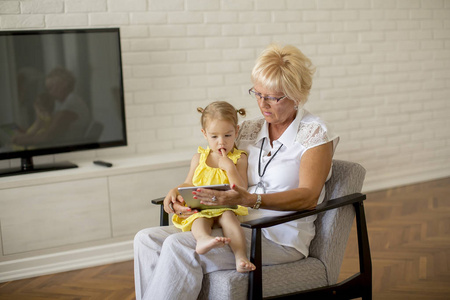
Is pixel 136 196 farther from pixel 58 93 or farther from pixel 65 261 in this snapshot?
pixel 58 93

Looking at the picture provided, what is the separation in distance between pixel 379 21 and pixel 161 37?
210 cm

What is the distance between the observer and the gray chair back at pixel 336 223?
7.75 feet

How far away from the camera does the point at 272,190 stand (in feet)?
8.04

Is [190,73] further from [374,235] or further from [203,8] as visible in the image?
[374,235]

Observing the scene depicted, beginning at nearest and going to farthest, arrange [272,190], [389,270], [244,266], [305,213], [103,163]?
[244,266] < [305,213] < [272,190] < [389,270] < [103,163]

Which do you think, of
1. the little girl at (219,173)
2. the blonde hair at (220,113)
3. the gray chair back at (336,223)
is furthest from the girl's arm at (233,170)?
the gray chair back at (336,223)

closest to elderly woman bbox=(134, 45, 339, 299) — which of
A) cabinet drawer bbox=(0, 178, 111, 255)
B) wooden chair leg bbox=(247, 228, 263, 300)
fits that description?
wooden chair leg bbox=(247, 228, 263, 300)

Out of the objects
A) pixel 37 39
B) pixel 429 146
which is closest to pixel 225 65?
pixel 37 39

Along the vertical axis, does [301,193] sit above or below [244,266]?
above

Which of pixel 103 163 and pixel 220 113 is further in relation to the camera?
pixel 103 163

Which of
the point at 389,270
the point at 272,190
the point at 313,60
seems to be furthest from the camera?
the point at 313,60

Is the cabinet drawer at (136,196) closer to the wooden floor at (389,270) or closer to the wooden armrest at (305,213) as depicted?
the wooden floor at (389,270)

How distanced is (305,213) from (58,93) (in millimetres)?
Answer: 2031

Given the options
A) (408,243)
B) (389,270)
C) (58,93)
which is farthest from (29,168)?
(408,243)
